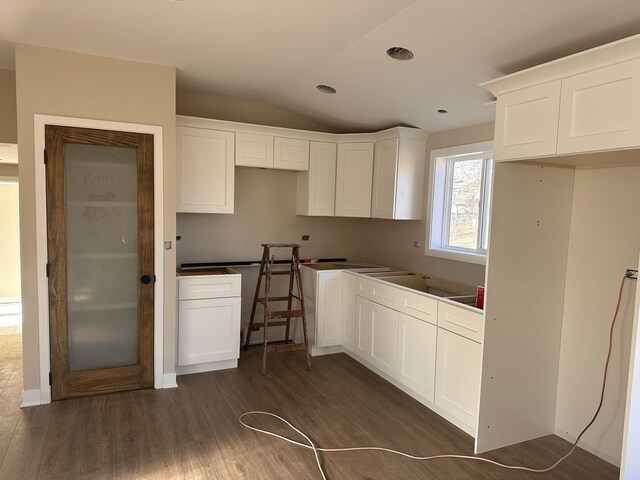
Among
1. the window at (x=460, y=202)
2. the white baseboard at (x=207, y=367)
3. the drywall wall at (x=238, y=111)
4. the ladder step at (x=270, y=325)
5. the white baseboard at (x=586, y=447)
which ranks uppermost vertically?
the drywall wall at (x=238, y=111)

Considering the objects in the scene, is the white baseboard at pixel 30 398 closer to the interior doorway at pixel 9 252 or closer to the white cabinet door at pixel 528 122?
the interior doorway at pixel 9 252

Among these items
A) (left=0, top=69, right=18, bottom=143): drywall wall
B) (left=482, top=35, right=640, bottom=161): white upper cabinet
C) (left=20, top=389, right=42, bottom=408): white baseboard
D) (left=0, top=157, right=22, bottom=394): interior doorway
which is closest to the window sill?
(left=482, top=35, right=640, bottom=161): white upper cabinet

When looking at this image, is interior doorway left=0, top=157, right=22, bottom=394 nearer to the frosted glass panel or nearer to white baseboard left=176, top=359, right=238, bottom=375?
the frosted glass panel

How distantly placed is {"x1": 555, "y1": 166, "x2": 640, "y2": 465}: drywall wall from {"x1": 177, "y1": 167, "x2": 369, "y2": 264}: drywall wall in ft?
8.96

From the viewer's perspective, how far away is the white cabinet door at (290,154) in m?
4.27

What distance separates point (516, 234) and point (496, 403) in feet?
3.65

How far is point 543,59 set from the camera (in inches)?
100

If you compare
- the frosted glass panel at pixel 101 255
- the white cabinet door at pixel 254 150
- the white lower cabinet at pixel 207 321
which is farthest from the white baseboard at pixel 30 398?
the white cabinet door at pixel 254 150

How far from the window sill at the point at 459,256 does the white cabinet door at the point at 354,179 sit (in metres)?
0.79

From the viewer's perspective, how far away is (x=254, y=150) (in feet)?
13.6

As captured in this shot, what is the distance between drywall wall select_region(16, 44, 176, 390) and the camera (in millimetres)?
2975

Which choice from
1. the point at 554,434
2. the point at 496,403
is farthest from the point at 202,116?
the point at 554,434

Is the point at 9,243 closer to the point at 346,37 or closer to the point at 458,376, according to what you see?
the point at 346,37

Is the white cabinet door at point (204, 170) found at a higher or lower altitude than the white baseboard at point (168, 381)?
higher
